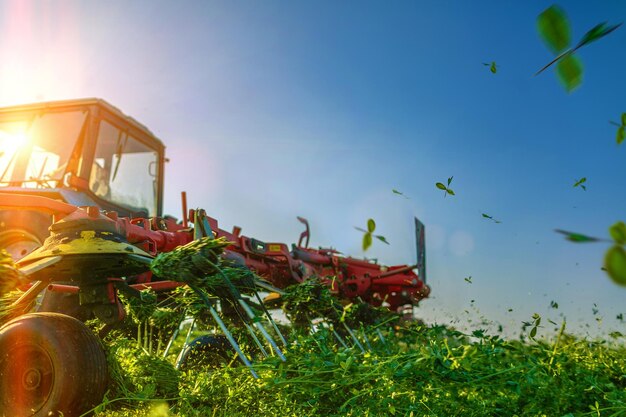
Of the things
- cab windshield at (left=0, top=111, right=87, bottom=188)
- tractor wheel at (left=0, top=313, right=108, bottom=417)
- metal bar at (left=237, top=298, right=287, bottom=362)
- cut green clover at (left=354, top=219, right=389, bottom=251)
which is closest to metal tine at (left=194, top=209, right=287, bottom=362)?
metal bar at (left=237, top=298, right=287, bottom=362)

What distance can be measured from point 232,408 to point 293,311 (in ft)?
6.31

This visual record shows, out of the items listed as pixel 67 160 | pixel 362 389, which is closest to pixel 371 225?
pixel 362 389

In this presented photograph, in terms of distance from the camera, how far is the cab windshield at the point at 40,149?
6.40 meters

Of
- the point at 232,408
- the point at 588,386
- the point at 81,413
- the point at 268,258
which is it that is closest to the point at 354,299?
the point at 268,258

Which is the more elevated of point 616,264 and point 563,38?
point 563,38

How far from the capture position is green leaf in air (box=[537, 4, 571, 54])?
573 millimetres

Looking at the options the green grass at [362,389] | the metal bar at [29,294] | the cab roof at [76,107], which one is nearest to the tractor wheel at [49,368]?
the green grass at [362,389]

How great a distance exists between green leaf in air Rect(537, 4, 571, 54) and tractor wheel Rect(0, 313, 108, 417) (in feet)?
9.52

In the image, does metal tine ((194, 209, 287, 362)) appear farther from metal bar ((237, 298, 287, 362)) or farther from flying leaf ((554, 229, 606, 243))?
flying leaf ((554, 229, 606, 243))

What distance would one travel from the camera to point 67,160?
639 cm

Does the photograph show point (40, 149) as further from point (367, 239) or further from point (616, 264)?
point (616, 264)

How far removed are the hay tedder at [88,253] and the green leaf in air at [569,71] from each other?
2474 millimetres

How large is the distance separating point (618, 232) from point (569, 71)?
0.72 feet

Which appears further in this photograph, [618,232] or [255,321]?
[255,321]
